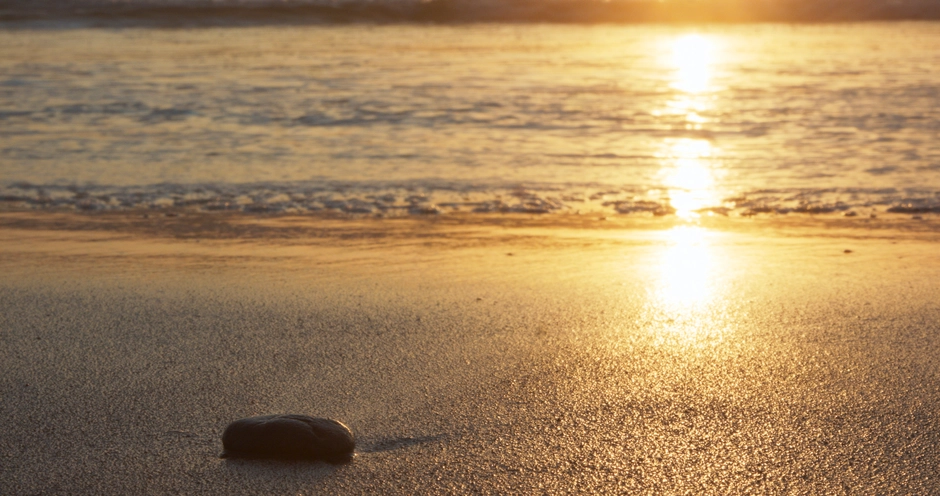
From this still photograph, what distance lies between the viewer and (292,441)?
88.6 inches

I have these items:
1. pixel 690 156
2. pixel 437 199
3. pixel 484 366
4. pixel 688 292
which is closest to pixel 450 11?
pixel 690 156

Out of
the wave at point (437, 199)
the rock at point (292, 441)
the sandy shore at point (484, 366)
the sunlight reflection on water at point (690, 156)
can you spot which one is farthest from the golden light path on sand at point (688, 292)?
the rock at point (292, 441)

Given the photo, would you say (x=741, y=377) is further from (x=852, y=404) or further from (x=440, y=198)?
(x=440, y=198)

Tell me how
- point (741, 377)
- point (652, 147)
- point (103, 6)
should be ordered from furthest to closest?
1. point (103, 6)
2. point (652, 147)
3. point (741, 377)

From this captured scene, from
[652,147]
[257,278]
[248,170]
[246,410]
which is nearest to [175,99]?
[248,170]

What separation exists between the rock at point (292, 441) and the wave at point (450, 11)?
24615 mm

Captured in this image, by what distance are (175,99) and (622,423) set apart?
32.4 feet

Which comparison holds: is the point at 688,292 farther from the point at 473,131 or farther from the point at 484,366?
the point at 473,131

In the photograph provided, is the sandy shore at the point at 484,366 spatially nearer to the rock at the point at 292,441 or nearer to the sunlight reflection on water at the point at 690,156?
the rock at the point at 292,441

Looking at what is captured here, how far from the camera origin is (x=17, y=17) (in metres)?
25.1

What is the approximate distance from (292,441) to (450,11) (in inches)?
1066

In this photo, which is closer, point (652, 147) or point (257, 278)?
point (257, 278)

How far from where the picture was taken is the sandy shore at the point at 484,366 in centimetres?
221

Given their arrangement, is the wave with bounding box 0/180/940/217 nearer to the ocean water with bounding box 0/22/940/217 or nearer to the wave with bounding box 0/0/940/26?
the ocean water with bounding box 0/22/940/217
